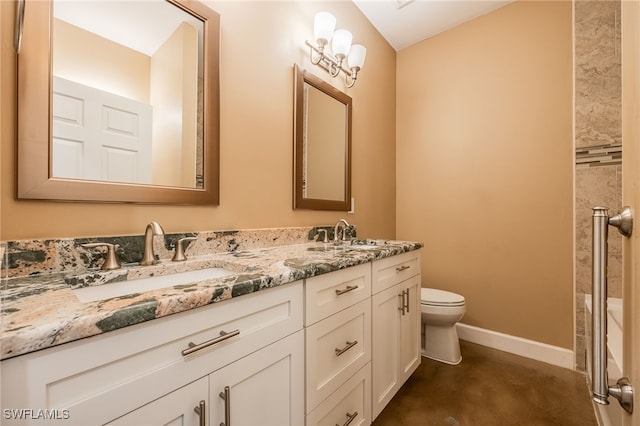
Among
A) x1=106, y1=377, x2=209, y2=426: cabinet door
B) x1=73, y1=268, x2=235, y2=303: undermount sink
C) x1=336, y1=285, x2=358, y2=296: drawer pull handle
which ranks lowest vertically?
x1=106, y1=377, x2=209, y2=426: cabinet door

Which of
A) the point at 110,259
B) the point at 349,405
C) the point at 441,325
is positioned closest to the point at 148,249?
the point at 110,259

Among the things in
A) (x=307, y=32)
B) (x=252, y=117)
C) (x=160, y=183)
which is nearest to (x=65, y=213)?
(x=160, y=183)

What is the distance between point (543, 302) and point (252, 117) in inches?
91.0

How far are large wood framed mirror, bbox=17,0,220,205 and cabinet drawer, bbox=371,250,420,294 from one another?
84cm

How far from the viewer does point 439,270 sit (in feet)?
7.77

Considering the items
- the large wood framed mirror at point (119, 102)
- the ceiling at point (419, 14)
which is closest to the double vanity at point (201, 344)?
the large wood framed mirror at point (119, 102)

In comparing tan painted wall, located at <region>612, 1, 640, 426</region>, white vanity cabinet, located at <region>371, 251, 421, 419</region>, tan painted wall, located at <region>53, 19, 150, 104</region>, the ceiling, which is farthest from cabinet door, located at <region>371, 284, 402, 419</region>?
the ceiling

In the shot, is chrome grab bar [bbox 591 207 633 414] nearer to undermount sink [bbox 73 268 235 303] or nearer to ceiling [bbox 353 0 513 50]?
undermount sink [bbox 73 268 235 303]

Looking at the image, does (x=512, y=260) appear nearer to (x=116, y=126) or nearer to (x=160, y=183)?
(x=160, y=183)

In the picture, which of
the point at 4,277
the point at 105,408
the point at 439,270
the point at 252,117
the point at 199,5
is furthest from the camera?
the point at 439,270

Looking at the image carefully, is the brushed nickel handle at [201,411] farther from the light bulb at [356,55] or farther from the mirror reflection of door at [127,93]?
the light bulb at [356,55]

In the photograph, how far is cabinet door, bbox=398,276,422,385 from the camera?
1503 mm

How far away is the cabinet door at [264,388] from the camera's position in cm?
66

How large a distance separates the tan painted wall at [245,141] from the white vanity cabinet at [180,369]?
55 cm
